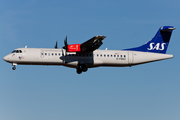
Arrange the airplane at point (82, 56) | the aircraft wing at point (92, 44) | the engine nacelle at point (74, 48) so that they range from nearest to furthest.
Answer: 1. the aircraft wing at point (92, 44)
2. the engine nacelle at point (74, 48)
3. the airplane at point (82, 56)

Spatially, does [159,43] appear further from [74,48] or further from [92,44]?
[74,48]

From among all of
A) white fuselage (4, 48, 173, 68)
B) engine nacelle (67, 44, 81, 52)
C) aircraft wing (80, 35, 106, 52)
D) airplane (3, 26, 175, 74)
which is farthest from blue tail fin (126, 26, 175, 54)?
engine nacelle (67, 44, 81, 52)

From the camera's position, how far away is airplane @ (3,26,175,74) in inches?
1271

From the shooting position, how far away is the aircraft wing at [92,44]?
30.0 m

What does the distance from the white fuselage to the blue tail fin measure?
5.21ft

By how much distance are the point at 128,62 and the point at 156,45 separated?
433 cm

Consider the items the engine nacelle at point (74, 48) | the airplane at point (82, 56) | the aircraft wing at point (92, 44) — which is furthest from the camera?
the airplane at point (82, 56)

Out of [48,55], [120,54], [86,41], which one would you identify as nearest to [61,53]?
[48,55]

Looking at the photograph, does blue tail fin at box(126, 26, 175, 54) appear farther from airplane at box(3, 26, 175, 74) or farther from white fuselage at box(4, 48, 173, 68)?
white fuselage at box(4, 48, 173, 68)

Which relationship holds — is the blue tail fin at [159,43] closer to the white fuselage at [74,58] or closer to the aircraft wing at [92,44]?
the white fuselage at [74,58]

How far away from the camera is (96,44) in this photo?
31.3 meters

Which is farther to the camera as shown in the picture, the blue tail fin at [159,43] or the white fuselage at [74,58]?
the blue tail fin at [159,43]

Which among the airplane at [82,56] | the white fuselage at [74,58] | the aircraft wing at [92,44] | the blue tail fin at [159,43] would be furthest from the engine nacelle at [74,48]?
the blue tail fin at [159,43]

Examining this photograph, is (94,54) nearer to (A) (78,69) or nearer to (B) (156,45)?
(A) (78,69)
